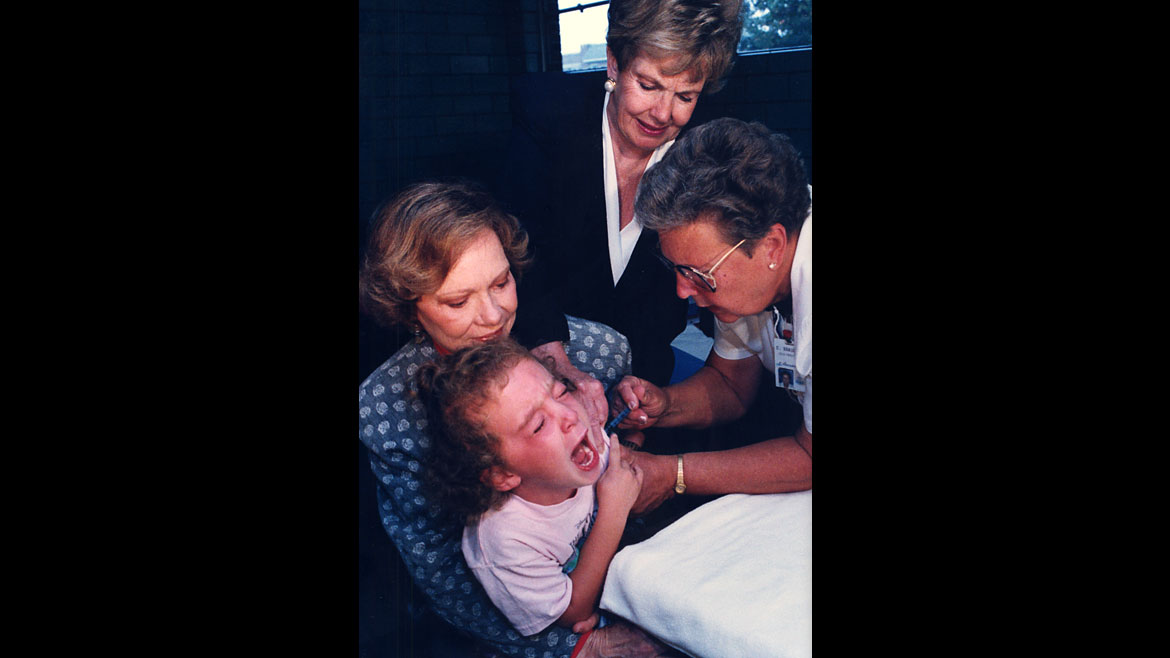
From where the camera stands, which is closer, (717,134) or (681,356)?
(717,134)

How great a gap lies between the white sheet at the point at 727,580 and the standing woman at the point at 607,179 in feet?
1.48

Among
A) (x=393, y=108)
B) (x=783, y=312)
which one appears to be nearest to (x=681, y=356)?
(x=783, y=312)

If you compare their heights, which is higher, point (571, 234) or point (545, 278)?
point (571, 234)

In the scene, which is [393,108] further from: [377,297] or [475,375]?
[475,375]

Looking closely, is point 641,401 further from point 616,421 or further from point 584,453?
point 584,453

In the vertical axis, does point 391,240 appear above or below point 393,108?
below

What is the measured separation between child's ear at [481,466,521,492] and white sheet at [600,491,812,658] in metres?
0.36

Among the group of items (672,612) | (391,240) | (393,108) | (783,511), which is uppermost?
(393,108)

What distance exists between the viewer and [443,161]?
2.30m

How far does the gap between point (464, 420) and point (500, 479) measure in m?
0.19

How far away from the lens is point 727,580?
225 cm

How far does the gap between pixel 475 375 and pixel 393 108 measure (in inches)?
30.8

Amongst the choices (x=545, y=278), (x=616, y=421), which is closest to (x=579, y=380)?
(x=616, y=421)

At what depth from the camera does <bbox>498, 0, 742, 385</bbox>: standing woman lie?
7.14 ft
